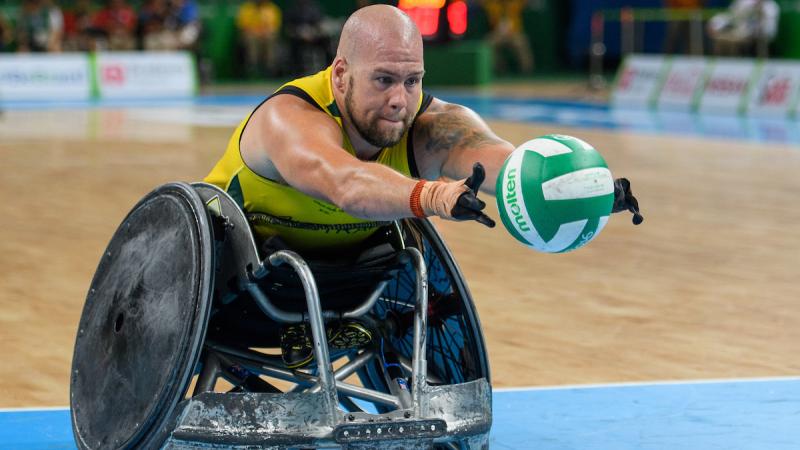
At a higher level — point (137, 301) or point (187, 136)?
point (137, 301)

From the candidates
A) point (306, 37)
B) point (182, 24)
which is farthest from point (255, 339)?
point (306, 37)

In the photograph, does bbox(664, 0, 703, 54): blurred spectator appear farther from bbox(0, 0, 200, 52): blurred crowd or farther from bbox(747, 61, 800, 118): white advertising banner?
bbox(0, 0, 200, 52): blurred crowd

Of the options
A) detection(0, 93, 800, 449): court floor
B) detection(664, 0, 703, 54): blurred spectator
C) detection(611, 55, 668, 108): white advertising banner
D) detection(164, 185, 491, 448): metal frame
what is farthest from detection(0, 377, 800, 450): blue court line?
detection(664, 0, 703, 54): blurred spectator

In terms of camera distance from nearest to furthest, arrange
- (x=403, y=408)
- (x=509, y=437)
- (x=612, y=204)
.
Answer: (x=612, y=204) → (x=403, y=408) → (x=509, y=437)

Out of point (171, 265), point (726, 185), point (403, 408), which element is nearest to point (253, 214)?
point (171, 265)

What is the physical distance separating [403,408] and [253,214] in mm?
791

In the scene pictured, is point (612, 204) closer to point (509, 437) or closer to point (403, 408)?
point (403, 408)

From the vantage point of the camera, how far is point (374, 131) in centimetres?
414

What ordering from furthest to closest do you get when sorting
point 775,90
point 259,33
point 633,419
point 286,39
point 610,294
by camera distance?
1. point 286,39
2. point 259,33
3. point 775,90
4. point 610,294
5. point 633,419

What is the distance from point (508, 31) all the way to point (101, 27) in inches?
403

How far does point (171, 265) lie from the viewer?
4.09 meters

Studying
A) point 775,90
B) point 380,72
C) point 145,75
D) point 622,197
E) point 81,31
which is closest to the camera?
point 622,197

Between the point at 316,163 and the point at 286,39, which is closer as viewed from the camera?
the point at 316,163

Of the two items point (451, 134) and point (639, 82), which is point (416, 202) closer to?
point (451, 134)
